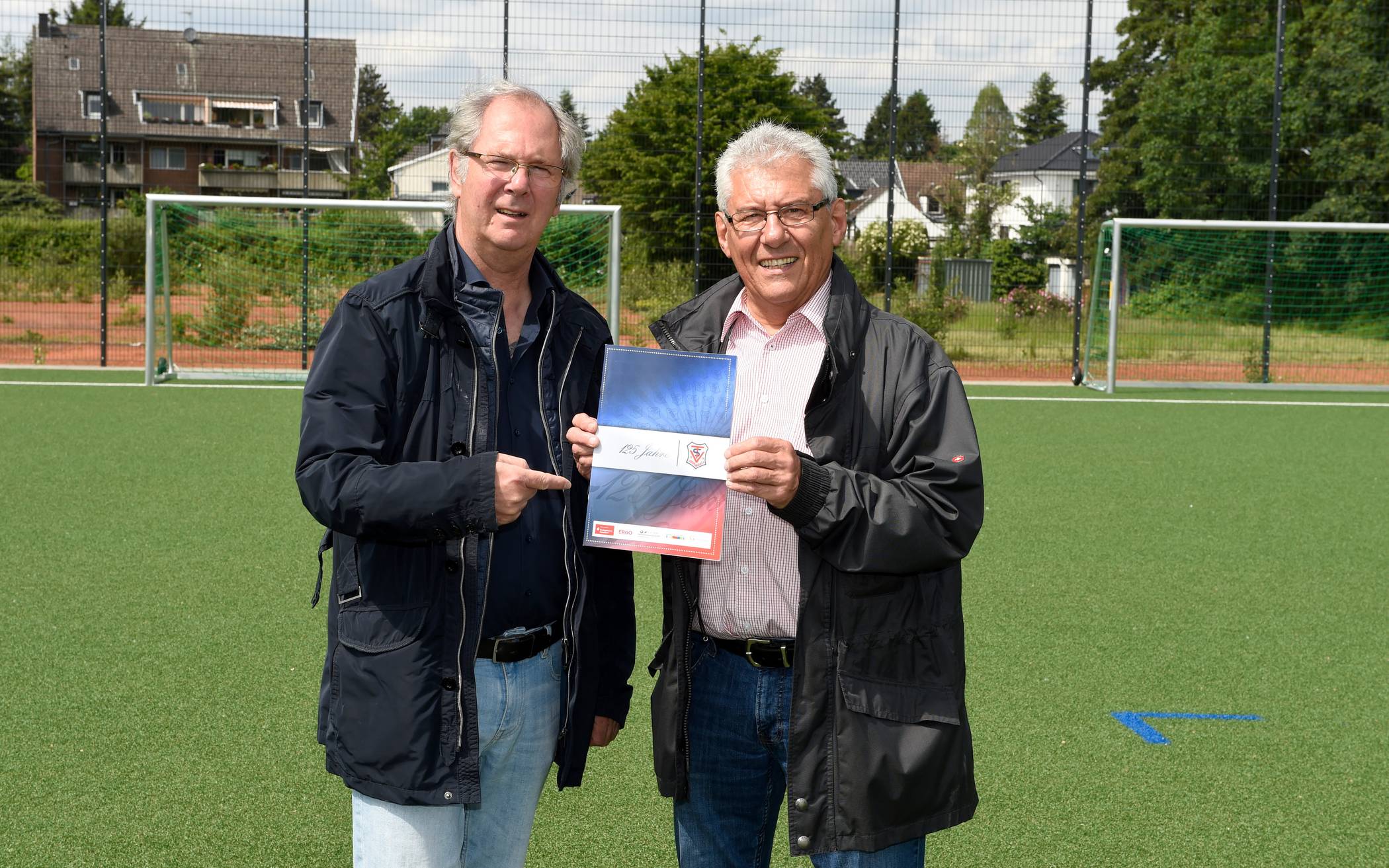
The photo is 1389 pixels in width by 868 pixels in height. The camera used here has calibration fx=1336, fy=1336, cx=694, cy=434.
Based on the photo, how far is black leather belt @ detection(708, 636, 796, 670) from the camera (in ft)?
7.82

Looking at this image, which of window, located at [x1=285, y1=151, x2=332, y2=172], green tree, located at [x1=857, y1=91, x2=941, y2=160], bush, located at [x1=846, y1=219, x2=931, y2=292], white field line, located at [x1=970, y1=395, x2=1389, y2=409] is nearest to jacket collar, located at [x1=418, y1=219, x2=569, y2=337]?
white field line, located at [x1=970, y1=395, x2=1389, y2=409]

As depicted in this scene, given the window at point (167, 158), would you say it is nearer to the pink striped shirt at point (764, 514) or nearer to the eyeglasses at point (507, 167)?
the eyeglasses at point (507, 167)

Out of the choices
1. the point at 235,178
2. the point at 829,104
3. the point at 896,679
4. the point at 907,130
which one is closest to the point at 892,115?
the point at 907,130

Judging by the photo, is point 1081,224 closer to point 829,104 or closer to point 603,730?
point 829,104

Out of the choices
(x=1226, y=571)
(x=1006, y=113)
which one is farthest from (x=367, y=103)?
(x=1226, y=571)

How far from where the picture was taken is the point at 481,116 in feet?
7.74

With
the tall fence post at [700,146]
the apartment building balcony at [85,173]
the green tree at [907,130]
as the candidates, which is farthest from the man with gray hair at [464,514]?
the apartment building balcony at [85,173]

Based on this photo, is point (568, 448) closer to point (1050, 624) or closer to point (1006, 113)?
point (1050, 624)

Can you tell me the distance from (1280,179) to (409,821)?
53.5 ft

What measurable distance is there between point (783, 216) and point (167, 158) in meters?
49.5

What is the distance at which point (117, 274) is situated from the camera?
600 inches

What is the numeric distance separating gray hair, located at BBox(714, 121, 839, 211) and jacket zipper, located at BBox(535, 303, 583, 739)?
42 centimetres

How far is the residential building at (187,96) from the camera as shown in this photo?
55.5 ft

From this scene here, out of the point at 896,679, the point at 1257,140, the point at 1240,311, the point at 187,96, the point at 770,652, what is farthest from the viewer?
the point at 187,96
